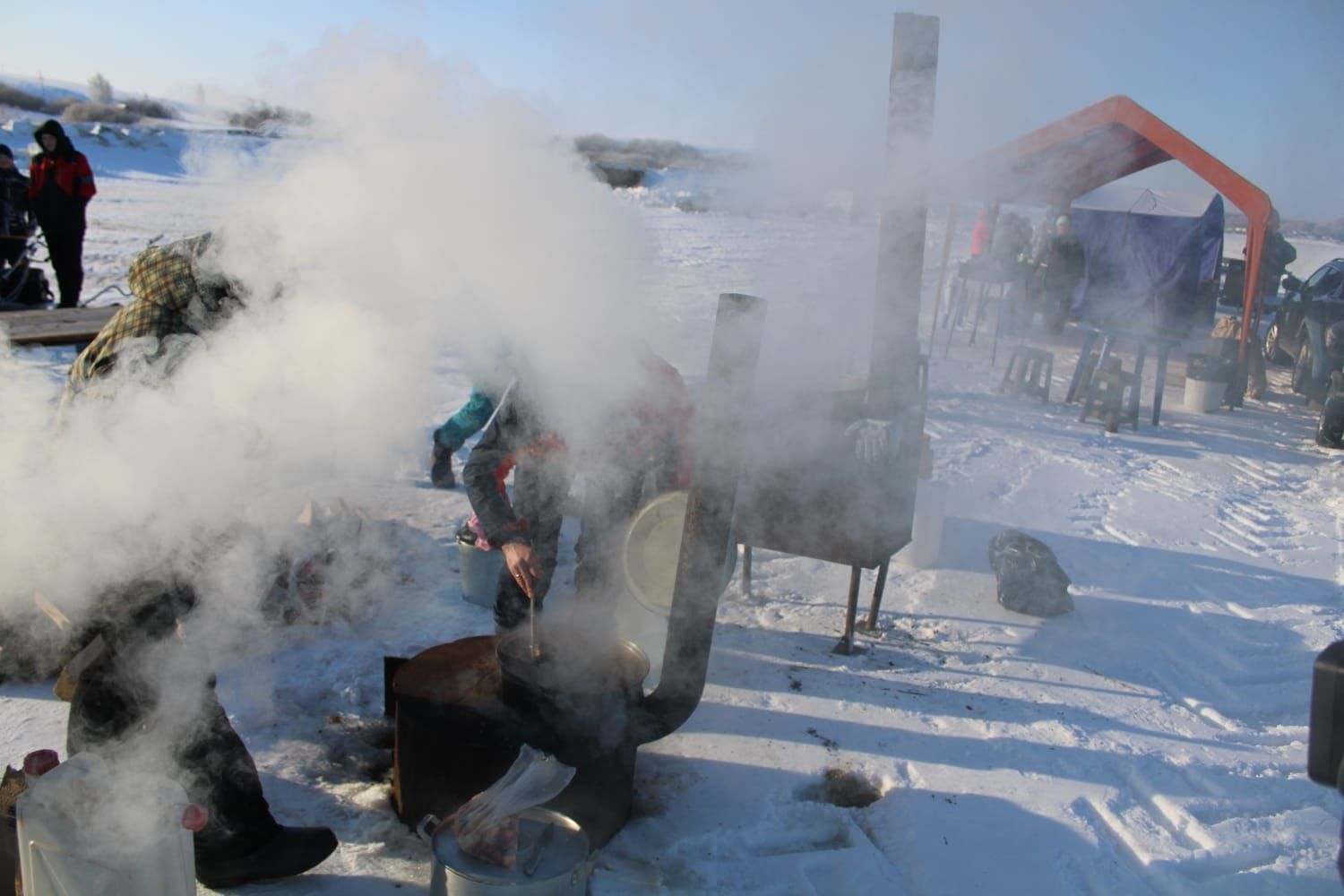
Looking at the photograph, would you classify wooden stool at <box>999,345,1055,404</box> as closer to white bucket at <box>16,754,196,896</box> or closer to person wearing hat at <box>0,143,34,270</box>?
white bucket at <box>16,754,196,896</box>

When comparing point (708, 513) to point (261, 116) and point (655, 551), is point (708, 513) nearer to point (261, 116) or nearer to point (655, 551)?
point (655, 551)

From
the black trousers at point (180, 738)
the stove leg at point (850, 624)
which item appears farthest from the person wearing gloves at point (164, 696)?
the stove leg at point (850, 624)

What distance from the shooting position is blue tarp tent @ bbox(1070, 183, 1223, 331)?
11.4 metres

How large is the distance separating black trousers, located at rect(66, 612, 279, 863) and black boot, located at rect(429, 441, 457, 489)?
3137 mm

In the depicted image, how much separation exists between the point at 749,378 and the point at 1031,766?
1.91 metres

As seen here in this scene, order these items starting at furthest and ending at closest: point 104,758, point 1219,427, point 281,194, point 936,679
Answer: point 1219,427
point 936,679
point 281,194
point 104,758

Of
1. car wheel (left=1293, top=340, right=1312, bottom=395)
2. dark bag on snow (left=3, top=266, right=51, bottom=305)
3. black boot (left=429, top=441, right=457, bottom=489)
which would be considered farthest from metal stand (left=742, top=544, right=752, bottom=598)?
car wheel (left=1293, top=340, right=1312, bottom=395)

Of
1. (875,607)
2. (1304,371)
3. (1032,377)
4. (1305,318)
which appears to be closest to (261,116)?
(875,607)

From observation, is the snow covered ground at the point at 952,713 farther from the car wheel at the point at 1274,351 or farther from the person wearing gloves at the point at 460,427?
the car wheel at the point at 1274,351

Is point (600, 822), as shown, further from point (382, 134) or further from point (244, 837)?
point (382, 134)

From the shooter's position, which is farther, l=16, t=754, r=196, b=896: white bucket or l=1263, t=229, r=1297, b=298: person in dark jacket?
l=1263, t=229, r=1297, b=298: person in dark jacket

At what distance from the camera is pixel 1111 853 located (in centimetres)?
283

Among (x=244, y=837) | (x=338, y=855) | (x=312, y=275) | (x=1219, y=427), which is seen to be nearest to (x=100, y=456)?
(x=312, y=275)

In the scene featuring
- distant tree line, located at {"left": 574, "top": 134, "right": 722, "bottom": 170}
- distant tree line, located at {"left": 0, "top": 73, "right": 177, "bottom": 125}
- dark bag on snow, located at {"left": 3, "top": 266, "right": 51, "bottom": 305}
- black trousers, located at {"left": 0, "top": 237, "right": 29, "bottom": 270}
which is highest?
distant tree line, located at {"left": 0, "top": 73, "right": 177, "bottom": 125}
